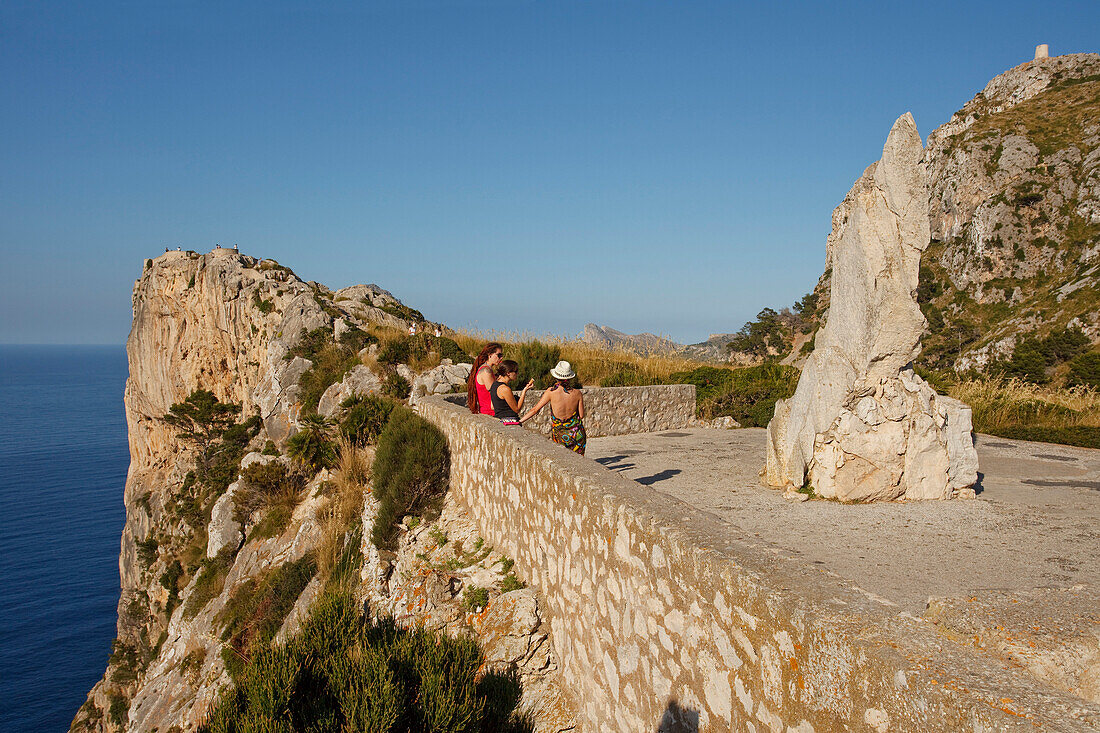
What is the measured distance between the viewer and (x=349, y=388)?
49.1 ft

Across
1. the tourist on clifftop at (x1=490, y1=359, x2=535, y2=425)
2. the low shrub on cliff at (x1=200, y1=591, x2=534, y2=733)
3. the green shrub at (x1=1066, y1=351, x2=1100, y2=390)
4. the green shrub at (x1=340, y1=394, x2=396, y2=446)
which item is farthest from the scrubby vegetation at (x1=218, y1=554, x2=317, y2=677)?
the green shrub at (x1=1066, y1=351, x2=1100, y2=390)

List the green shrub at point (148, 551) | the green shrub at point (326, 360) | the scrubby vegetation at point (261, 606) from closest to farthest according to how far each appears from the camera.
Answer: the scrubby vegetation at point (261, 606), the green shrub at point (326, 360), the green shrub at point (148, 551)

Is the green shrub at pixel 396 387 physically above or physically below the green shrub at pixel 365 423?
above

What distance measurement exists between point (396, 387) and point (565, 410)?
7882mm

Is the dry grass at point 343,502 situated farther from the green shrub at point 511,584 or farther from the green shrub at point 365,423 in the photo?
the green shrub at point 511,584

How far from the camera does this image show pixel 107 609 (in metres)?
32.1

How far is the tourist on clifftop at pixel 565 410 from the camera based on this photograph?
7.21 m

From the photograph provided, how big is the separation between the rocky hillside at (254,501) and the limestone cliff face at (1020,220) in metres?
33.2

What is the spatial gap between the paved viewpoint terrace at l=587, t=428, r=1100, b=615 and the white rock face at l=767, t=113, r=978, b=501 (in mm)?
365

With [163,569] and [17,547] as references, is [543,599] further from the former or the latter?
[17,547]

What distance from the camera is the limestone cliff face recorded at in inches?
1469

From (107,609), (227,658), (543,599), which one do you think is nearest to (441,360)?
(227,658)

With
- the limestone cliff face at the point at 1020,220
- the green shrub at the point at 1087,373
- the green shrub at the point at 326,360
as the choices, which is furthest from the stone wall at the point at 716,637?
the limestone cliff face at the point at 1020,220

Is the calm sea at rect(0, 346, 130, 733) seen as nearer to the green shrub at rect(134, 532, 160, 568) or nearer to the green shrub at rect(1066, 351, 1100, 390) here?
the green shrub at rect(134, 532, 160, 568)
